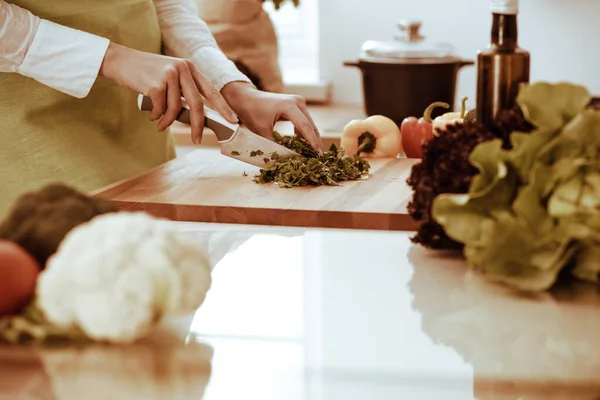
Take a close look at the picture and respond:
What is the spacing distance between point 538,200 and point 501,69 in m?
0.30

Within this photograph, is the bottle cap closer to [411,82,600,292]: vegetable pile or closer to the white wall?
[411,82,600,292]: vegetable pile

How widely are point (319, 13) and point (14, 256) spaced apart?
9.38 feet

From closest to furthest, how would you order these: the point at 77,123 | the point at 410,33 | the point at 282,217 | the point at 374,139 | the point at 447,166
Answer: the point at 447,166, the point at 282,217, the point at 77,123, the point at 374,139, the point at 410,33

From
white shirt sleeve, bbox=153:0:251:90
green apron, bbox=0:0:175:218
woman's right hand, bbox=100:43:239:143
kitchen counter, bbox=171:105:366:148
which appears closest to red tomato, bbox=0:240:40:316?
woman's right hand, bbox=100:43:239:143

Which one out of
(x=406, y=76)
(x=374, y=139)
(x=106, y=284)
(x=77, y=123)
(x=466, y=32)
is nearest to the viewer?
(x=106, y=284)

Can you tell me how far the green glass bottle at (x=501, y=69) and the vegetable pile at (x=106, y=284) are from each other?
20.7 inches

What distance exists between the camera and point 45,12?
1782mm

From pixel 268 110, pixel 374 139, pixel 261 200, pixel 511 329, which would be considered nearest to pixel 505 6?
pixel 511 329

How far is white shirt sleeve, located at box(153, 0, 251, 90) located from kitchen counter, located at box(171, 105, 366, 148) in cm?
67

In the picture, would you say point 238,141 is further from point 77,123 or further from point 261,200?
point 77,123

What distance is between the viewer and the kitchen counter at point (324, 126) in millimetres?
2850

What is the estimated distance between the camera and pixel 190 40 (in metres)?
2.09

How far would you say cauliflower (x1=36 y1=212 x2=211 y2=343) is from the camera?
0.81 m

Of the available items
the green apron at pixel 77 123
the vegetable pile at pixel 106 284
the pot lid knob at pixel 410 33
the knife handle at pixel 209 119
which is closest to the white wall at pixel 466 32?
the pot lid knob at pixel 410 33
